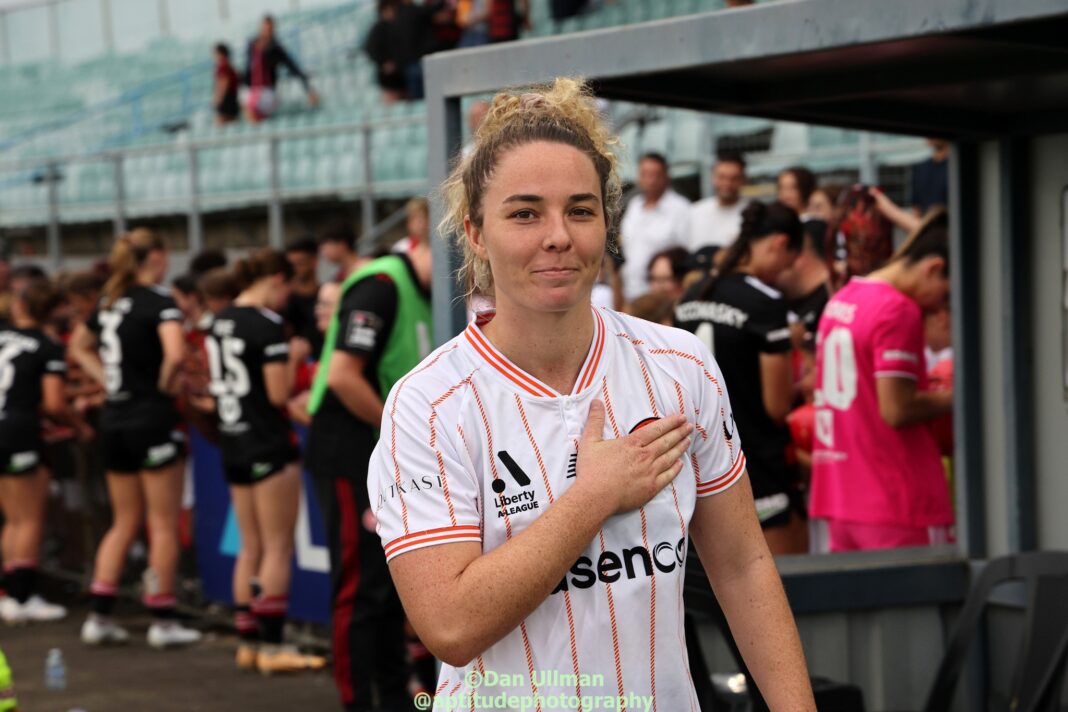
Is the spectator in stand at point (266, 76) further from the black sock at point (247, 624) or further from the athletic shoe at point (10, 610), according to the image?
the black sock at point (247, 624)

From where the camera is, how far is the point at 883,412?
17.8 feet

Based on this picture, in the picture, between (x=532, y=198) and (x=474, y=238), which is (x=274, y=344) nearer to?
(x=474, y=238)

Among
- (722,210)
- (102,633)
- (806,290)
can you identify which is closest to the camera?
(806,290)

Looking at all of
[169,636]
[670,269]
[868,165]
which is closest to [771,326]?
[670,269]

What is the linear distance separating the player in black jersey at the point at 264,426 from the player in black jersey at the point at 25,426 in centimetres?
247

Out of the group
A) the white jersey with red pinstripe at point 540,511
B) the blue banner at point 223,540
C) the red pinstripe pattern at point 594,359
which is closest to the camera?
the white jersey with red pinstripe at point 540,511

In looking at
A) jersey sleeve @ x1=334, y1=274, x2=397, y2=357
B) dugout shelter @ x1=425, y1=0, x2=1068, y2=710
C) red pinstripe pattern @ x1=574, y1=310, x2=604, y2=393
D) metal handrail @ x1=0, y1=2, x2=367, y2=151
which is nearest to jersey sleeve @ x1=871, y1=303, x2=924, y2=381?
Result: dugout shelter @ x1=425, y1=0, x2=1068, y2=710

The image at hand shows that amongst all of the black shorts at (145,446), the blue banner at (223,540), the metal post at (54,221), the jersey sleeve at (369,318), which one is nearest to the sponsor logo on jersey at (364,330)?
the jersey sleeve at (369,318)

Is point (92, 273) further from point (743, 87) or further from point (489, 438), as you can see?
point (489, 438)

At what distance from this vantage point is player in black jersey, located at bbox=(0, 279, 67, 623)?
384 inches

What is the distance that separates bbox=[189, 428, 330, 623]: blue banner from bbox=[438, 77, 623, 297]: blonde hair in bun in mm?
5596

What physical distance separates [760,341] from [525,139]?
3521 millimetres

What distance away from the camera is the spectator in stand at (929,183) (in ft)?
26.2

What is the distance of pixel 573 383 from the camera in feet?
8.02
